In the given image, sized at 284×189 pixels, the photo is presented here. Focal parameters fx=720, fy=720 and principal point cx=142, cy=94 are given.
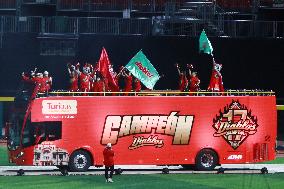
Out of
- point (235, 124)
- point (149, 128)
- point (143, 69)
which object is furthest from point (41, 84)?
point (235, 124)

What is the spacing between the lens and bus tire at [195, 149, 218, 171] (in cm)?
3087

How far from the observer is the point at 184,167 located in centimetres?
3266

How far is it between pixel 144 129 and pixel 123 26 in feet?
45.9

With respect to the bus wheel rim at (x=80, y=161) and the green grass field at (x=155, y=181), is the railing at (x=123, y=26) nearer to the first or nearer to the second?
the bus wheel rim at (x=80, y=161)

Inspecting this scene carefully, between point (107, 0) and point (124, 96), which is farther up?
point (107, 0)

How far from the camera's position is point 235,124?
102ft

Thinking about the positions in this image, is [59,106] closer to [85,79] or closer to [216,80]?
[85,79]

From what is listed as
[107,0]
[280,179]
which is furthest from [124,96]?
[107,0]

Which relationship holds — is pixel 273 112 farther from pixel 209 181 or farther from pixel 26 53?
pixel 26 53

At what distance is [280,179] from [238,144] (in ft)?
10.8

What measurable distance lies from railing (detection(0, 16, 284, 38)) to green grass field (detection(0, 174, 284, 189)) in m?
15.3

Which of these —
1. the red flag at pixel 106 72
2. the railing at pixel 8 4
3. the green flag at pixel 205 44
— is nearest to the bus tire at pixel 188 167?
the red flag at pixel 106 72

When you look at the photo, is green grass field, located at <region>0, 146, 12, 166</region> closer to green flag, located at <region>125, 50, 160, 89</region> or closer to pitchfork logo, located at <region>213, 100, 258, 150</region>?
green flag, located at <region>125, 50, 160, 89</region>

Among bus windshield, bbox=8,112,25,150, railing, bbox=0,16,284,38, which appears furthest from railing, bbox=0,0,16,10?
bus windshield, bbox=8,112,25,150
